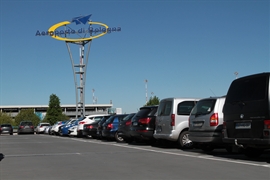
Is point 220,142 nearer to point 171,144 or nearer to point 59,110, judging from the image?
point 171,144

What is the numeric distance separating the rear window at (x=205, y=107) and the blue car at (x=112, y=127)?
29.8 feet

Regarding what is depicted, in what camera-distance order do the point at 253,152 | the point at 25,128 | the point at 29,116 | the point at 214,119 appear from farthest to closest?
the point at 29,116 → the point at 25,128 → the point at 214,119 → the point at 253,152

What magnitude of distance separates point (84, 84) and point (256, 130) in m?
44.7

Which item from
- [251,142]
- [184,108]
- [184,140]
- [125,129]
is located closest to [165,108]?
[184,108]

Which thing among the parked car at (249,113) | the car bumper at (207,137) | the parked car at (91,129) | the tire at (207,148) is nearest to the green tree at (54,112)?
the parked car at (91,129)

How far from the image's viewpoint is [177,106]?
16.2m

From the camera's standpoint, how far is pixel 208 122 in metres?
13.6

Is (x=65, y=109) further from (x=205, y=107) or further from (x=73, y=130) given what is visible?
(x=205, y=107)

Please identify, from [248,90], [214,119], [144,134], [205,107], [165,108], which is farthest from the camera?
[144,134]

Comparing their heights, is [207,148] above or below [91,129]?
below

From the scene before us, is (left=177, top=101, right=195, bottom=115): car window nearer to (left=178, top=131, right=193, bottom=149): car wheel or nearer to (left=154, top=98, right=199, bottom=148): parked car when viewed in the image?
(left=154, top=98, right=199, bottom=148): parked car

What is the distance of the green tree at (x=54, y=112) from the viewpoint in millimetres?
90625

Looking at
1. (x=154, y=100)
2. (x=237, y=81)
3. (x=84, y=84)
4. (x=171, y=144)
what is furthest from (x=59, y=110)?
(x=237, y=81)

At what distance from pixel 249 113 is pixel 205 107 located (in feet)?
9.61
